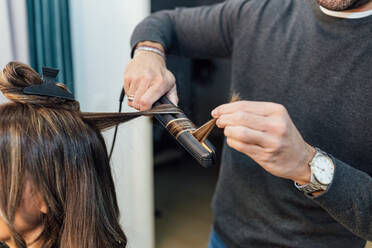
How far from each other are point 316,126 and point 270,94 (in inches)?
5.7

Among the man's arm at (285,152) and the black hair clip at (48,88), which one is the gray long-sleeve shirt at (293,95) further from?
the black hair clip at (48,88)

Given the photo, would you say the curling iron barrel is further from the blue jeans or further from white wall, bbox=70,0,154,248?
white wall, bbox=70,0,154,248

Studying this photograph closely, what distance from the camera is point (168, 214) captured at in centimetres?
235

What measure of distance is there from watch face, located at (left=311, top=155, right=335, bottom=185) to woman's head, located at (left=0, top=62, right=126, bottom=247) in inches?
17.6

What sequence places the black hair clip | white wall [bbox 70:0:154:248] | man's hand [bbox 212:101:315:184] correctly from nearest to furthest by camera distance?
man's hand [bbox 212:101:315:184] → the black hair clip → white wall [bbox 70:0:154:248]

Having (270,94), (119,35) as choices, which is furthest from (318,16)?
(119,35)

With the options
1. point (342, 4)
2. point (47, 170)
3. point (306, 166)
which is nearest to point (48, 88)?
point (47, 170)

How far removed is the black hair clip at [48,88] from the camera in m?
0.63

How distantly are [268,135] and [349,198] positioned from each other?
0.22 meters

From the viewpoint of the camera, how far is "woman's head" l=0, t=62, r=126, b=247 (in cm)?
64

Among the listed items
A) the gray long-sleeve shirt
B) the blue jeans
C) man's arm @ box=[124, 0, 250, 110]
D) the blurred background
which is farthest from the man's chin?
the blue jeans

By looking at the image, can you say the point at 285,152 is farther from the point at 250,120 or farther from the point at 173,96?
the point at 173,96

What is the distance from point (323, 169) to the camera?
58 centimetres

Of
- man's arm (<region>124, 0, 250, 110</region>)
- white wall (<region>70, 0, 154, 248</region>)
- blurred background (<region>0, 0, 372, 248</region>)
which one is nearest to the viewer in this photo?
man's arm (<region>124, 0, 250, 110</region>)
